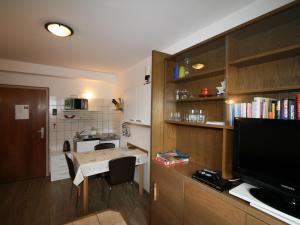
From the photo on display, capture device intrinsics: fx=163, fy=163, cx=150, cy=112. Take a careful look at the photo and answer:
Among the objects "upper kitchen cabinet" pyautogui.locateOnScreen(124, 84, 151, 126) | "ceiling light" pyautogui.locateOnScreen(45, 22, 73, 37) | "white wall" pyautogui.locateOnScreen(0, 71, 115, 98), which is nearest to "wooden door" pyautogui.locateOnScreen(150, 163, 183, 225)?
"upper kitchen cabinet" pyautogui.locateOnScreen(124, 84, 151, 126)

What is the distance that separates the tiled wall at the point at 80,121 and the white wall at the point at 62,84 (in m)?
0.18

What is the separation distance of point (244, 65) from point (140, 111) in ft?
5.75

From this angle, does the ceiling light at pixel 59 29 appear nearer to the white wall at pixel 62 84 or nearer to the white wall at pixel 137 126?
the white wall at pixel 137 126

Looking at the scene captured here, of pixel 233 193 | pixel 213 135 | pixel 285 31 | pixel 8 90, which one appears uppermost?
pixel 285 31

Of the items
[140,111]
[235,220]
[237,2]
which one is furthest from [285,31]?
[140,111]

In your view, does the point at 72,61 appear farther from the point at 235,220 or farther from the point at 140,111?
the point at 235,220

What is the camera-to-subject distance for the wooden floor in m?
2.23

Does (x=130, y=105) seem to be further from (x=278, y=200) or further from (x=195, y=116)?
(x=278, y=200)

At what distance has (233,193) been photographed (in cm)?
117

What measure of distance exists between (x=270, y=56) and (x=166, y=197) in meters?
1.61

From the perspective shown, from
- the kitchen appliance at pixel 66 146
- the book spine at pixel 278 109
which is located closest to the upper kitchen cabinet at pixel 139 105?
the kitchen appliance at pixel 66 146

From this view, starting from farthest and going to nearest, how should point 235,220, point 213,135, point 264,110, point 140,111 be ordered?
1. point 140,111
2. point 213,135
3. point 264,110
4. point 235,220

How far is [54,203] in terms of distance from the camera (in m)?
2.59

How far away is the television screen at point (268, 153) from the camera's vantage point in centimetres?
100
